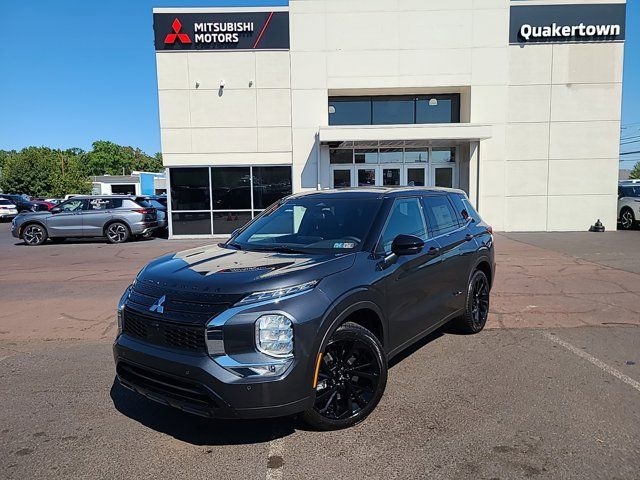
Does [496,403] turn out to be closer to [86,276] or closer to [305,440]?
[305,440]

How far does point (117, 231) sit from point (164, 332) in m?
14.7

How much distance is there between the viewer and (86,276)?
392 inches

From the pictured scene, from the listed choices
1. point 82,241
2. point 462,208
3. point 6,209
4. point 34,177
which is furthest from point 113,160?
point 462,208

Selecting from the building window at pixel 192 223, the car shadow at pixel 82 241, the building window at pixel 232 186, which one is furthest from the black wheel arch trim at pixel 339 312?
the car shadow at pixel 82 241

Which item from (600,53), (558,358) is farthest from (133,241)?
(600,53)

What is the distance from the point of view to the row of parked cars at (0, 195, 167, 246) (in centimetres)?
1644

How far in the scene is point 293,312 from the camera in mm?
3072

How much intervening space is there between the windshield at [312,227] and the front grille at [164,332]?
47.1 inches

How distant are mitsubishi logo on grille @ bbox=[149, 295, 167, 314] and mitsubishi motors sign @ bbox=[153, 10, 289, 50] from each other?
15340 mm

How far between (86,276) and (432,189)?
7.86m

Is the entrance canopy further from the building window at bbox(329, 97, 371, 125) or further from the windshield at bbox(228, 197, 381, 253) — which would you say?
the windshield at bbox(228, 197, 381, 253)

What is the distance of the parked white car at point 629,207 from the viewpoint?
18.0 metres

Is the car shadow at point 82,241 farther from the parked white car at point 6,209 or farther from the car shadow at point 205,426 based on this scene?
the parked white car at point 6,209

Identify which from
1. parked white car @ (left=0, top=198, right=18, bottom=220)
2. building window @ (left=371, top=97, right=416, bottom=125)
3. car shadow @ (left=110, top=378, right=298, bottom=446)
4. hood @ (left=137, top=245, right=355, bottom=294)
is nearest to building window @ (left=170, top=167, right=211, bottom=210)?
building window @ (left=371, top=97, right=416, bottom=125)
